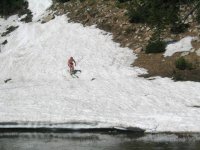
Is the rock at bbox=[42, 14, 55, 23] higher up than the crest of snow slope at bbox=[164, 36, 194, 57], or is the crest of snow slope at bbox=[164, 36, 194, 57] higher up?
the rock at bbox=[42, 14, 55, 23]

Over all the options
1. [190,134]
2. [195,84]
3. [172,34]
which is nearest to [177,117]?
[190,134]

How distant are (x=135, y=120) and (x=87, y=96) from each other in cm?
573

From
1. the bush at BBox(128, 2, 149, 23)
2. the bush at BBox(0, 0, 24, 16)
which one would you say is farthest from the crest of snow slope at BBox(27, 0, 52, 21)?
the bush at BBox(128, 2, 149, 23)

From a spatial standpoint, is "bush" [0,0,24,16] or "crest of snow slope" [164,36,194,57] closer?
"crest of snow slope" [164,36,194,57]

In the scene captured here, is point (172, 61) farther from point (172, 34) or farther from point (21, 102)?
point (21, 102)

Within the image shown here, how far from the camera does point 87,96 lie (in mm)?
28469

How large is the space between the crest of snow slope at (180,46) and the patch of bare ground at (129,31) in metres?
0.45

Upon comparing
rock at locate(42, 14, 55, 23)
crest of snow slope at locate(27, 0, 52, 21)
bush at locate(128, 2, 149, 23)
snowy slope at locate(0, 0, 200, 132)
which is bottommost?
snowy slope at locate(0, 0, 200, 132)

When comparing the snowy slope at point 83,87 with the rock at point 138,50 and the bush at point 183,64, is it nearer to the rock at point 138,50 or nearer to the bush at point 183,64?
the rock at point 138,50

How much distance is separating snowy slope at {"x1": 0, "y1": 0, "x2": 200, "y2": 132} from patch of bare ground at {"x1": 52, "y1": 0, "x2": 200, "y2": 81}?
0.76 m

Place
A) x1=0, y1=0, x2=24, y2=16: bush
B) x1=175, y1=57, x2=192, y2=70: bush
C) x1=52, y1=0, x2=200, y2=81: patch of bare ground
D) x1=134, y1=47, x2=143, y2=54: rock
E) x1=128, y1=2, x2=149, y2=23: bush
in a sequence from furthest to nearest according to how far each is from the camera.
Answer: x1=0, y1=0, x2=24, y2=16: bush
x1=128, y1=2, x2=149, y2=23: bush
x1=134, y1=47, x2=143, y2=54: rock
x1=52, y1=0, x2=200, y2=81: patch of bare ground
x1=175, y1=57, x2=192, y2=70: bush

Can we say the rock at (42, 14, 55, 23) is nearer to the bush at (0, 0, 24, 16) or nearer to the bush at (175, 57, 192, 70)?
the bush at (0, 0, 24, 16)

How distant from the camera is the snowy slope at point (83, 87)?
2412 cm

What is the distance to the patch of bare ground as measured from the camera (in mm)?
31703
